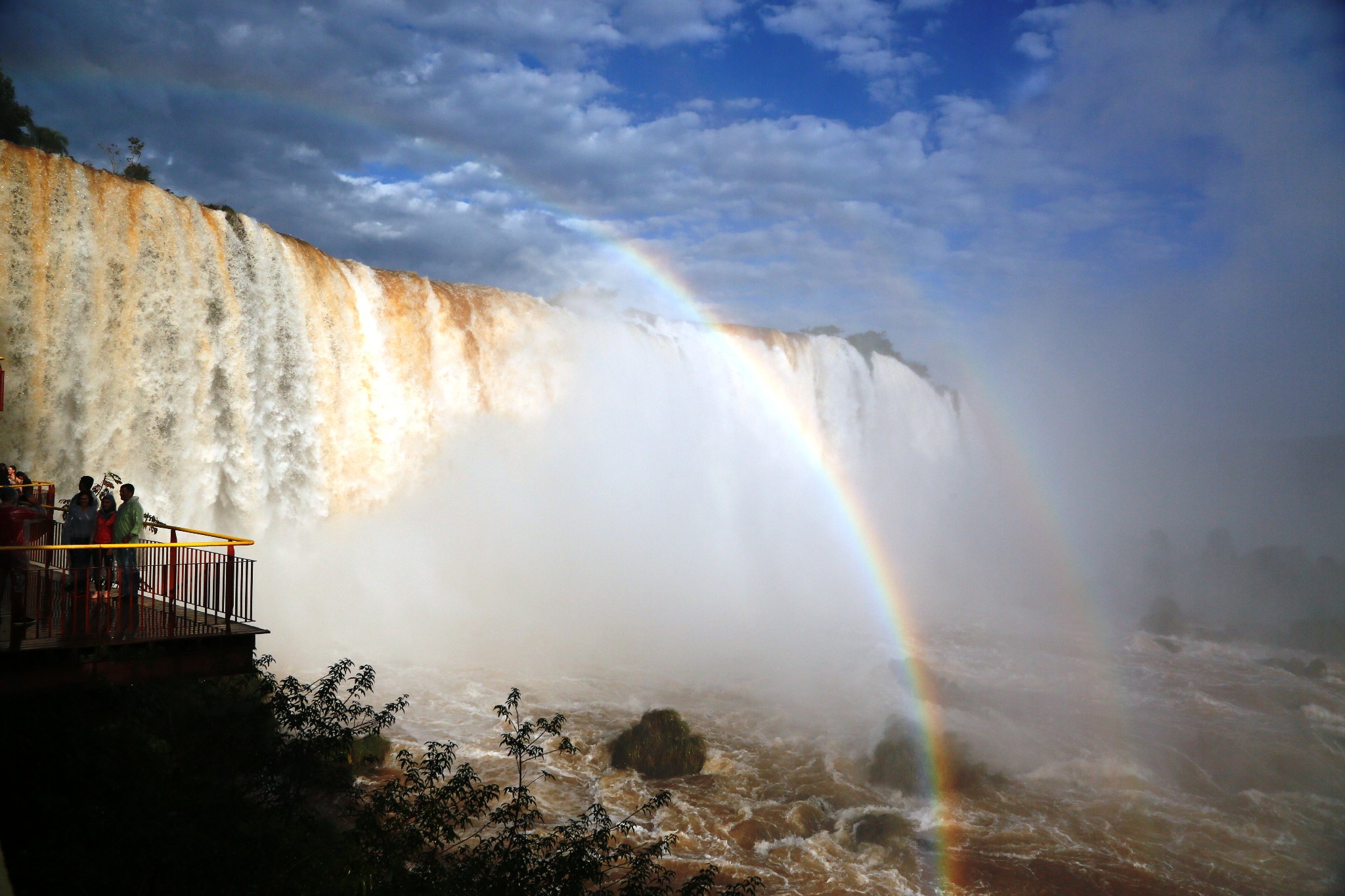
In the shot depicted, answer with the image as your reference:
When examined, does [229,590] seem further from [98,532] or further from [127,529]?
[98,532]

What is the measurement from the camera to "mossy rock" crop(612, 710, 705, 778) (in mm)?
11992

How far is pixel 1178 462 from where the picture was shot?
2494 inches

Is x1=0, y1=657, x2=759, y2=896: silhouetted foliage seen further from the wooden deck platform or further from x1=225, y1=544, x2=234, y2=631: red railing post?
x1=225, y1=544, x2=234, y2=631: red railing post

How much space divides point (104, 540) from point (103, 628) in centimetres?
174

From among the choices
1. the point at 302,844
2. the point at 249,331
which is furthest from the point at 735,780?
the point at 249,331

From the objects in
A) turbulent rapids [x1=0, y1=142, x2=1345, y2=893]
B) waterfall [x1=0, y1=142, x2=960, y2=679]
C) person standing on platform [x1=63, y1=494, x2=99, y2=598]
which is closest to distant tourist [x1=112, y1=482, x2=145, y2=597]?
person standing on platform [x1=63, y1=494, x2=99, y2=598]

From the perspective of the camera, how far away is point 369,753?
1089 centimetres

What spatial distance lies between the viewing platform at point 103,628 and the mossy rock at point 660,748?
21.6ft

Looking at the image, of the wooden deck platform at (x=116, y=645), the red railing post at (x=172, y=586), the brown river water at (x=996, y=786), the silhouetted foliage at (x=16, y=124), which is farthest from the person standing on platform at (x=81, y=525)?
the silhouetted foliage at (x=16, y=124)

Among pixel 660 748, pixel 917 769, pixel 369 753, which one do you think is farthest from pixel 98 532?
pixel 917 769

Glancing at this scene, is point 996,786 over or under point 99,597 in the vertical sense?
under

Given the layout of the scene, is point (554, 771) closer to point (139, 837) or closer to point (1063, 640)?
point (139, 837)

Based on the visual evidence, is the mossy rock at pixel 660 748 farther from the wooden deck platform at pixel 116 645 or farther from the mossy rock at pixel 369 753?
the wooden deck platform at pixel 116 645

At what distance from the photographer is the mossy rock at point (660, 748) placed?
11992 millimetres
